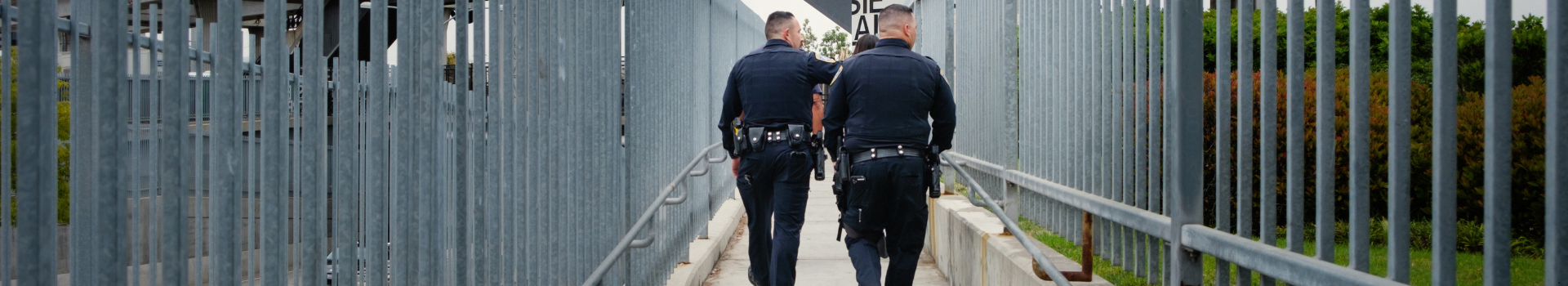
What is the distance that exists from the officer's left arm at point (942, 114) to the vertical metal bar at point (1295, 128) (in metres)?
2.62

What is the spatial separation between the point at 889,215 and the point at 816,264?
291 centimetres

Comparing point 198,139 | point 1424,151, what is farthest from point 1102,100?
point 198,139

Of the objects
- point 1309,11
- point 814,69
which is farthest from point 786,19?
point 1309,11

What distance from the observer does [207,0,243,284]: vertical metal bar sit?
1.88 meters

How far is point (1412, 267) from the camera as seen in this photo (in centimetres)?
455

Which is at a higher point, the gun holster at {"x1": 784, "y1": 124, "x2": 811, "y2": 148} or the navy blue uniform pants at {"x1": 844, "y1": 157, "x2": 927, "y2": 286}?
the gun holster at {"x1": 784, "y1": 124, "x2": 811, "y2": 148}

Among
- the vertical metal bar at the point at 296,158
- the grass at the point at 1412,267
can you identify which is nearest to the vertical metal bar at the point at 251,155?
the vertical metal bar at the point at 296,158

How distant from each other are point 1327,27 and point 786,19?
3872mm

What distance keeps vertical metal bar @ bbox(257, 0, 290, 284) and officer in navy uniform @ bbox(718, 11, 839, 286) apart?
3.74 metres

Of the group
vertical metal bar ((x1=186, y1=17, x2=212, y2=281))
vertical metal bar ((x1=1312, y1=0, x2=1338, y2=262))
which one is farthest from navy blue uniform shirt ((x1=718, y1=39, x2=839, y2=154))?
vertical metal bar ((x1=1312, y1=0, x2=1338, y2=262))

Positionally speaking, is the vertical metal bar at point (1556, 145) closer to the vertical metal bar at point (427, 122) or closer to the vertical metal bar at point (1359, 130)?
the vertical metal bar at point (1359, 130)

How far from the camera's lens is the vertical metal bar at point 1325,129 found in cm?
272

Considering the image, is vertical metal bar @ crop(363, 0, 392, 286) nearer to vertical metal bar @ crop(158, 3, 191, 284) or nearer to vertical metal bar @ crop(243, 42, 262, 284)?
vertical metal bar @ crop(243, 42, 262, 284)

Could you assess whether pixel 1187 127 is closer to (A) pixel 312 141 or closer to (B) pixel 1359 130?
(B) pixel 1359 130
